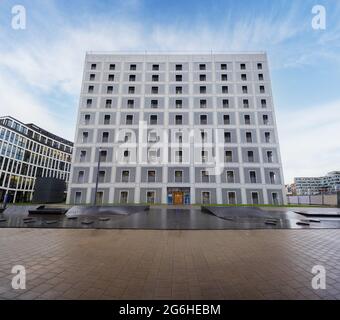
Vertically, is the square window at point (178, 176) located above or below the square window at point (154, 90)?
below

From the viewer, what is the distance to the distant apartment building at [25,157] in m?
39.6

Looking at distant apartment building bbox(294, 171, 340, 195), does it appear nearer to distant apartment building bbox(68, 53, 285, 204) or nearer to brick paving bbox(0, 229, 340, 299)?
distant apartment building bbox(68, 53, 285, 204)

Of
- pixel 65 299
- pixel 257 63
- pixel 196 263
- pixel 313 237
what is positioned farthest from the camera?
pixel 257 63

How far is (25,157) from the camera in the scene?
146 feet

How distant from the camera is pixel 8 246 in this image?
5020mm

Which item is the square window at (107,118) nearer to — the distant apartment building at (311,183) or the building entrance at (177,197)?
the building entrance at (177,197)

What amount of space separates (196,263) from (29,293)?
125 inches

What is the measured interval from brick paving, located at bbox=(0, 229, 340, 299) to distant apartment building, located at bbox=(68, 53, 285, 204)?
1737 centimetres

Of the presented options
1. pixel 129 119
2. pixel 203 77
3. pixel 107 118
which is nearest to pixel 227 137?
pixel 203 77

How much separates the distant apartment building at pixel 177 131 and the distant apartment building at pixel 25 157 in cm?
2912

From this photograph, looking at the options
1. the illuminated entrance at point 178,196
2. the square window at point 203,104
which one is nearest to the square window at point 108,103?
the square window at point 203,104

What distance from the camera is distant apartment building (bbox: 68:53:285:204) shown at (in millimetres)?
23484
